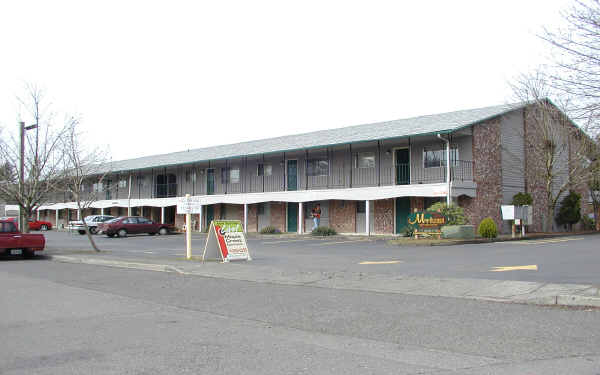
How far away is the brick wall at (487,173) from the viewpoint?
2708 centimetres

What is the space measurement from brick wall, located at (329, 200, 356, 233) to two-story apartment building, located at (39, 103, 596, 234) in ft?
0.19

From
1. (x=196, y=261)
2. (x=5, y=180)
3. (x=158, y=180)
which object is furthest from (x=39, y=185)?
(x=158, y=180)

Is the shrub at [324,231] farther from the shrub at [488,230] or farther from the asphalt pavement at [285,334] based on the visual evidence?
the asphalt pavement at [285,334]

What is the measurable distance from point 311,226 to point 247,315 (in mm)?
24845

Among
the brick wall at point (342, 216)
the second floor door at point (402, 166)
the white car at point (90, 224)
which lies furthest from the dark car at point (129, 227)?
the second floor door at point (402, 166)

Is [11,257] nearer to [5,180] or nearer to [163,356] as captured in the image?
[5,180]

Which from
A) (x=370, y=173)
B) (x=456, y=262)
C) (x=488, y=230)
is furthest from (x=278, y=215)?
(x=456, y=262)

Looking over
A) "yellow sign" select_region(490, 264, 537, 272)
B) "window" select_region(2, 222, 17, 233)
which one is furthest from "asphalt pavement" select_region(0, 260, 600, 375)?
"window" select_region(2, 222, 17, 233)

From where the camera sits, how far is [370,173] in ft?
101

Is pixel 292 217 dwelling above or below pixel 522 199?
below

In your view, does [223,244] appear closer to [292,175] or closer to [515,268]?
[515,268]

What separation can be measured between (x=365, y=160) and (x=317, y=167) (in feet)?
11.5

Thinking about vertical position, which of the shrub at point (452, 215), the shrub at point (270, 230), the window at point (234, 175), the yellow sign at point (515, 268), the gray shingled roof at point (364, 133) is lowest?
the yellow sign at point (515, 268)

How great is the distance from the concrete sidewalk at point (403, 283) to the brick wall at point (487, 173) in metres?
15.2
